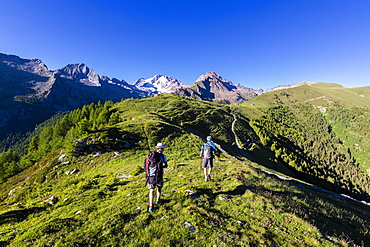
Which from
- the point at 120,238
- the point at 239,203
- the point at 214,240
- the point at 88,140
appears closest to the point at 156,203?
the point at 120,238

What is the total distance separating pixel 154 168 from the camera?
995 cm

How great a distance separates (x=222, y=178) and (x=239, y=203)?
5.49 metres

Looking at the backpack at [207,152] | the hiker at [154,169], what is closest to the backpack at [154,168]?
the hiker at [154,169]

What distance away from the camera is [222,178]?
16812 mm

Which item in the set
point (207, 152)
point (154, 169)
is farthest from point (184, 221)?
point (207, 152)

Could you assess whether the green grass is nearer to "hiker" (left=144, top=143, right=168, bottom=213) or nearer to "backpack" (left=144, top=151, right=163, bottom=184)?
"hiker" (left=144, top=143, right=168, bottom=213)

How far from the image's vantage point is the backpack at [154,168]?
9.86 meters

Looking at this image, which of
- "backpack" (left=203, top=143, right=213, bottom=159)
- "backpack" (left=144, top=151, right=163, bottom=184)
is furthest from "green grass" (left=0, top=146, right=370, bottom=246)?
"backpack" (left=203, top=143, right=213, bottom=159)

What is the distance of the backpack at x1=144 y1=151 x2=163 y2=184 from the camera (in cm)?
986

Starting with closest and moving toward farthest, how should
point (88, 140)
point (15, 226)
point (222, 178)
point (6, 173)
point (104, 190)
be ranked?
point (15, 226), point (104, 190), point (222, 178), point (88, 140), point (6, 173)

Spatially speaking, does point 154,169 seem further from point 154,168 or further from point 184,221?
point 184,221

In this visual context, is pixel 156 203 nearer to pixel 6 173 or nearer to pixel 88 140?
pixel 88 140

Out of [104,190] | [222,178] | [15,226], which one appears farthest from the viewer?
[222,178]

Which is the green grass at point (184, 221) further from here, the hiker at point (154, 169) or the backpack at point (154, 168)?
the backpack at point (154, 168)
